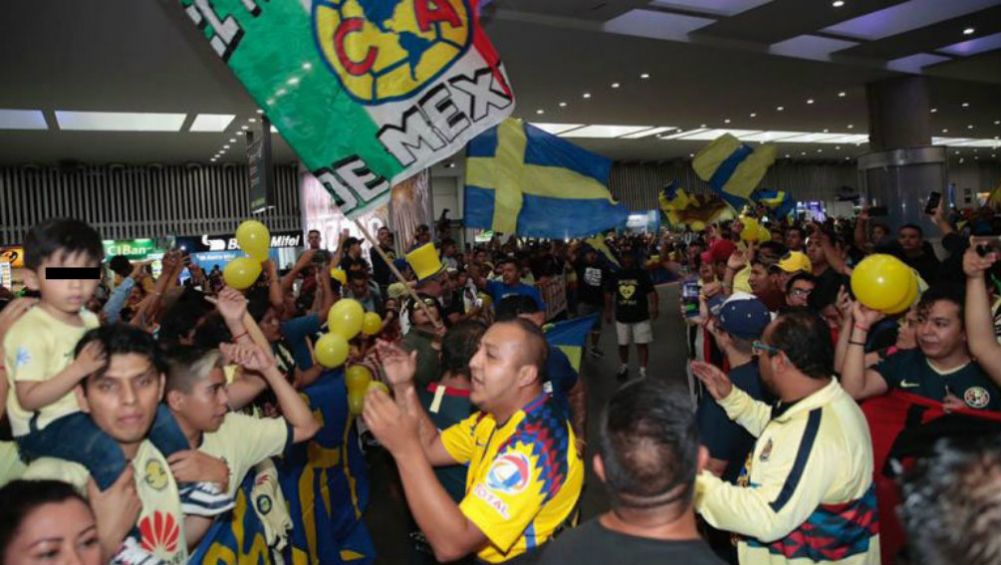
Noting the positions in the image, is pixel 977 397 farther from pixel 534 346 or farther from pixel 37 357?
pixel 37 357

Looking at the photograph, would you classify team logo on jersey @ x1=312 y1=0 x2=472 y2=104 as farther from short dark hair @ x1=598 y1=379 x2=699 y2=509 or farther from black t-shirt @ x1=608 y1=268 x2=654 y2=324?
black t-shirt @ x1=608 y1=268 x2=654 y2=324

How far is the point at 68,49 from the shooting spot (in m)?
10.0

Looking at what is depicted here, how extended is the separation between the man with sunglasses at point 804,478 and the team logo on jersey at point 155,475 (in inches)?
66.0

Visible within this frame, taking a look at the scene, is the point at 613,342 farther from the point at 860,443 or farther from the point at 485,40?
the point at 860,443

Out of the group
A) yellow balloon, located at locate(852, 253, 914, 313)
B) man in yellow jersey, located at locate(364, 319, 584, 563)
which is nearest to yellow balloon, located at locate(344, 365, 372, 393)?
man in yellow jersey, located at locate(364, 319, 584, 563)

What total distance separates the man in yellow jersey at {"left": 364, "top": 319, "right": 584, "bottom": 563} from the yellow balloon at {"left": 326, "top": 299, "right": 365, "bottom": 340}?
4.80 feet

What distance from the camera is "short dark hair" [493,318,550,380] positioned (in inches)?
92.0

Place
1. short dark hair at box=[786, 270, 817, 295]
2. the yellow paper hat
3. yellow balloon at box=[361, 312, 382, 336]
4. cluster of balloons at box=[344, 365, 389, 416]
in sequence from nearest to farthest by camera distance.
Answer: cluster of balloons at box=[344, 365, 389, 416]
short dark hair at box=[786, 270, 817, 295]
yellow balloon at box=[361, 312, 382, 336]
the yellow paper hat

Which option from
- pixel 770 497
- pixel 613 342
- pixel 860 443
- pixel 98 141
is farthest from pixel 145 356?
pixel 98 141

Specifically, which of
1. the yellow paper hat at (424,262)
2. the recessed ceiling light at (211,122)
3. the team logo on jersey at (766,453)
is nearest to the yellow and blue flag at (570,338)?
the yellow paper hat at (424,262)

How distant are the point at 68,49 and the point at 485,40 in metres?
8.34

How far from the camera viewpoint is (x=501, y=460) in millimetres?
2100

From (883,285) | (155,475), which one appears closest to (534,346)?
(155,475)

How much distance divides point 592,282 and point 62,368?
9117 mm
